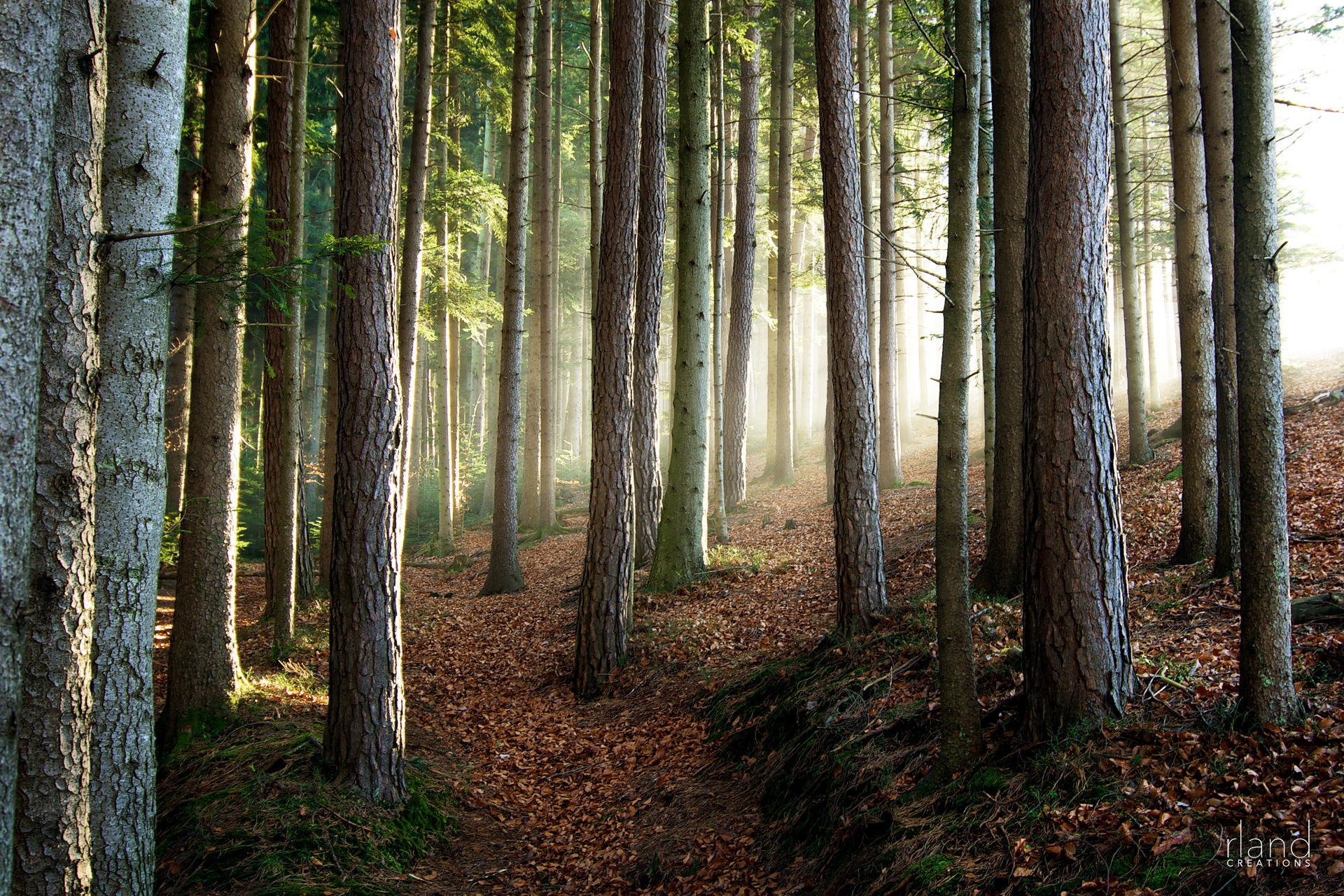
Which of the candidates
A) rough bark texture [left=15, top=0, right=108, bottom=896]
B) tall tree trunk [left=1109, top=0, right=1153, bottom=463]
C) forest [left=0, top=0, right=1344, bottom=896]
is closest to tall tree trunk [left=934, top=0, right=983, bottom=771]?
forest [left=0, top=0, right=1344, bottom=896]

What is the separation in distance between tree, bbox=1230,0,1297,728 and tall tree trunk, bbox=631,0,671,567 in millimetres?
5896

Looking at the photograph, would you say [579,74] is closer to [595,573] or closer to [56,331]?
[595,573]

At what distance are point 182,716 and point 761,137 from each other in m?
22.1

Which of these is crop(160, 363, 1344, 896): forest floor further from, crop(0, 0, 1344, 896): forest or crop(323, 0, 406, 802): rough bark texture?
crop(323, 0, 406, 802): rough bark texture

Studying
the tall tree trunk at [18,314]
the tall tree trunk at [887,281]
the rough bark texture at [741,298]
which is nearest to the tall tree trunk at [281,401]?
the tall tree trunk at [18,314]

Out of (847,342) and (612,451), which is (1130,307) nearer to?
(847,342)

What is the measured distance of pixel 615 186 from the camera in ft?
→ 28.3

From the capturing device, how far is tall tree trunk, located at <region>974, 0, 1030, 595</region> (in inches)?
202

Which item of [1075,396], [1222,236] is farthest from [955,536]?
[1222,236]

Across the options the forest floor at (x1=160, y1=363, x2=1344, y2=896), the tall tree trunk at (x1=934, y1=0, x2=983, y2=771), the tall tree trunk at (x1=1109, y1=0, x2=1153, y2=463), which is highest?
the tall tree trunk at (x1=1109, y1=0, x2=1153, y2=463)

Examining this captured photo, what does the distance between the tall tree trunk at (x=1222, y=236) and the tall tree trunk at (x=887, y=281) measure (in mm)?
8676

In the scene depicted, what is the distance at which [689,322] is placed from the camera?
34.1ft

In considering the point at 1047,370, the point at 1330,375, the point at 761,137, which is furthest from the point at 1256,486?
the point at 761,137

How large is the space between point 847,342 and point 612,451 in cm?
279
